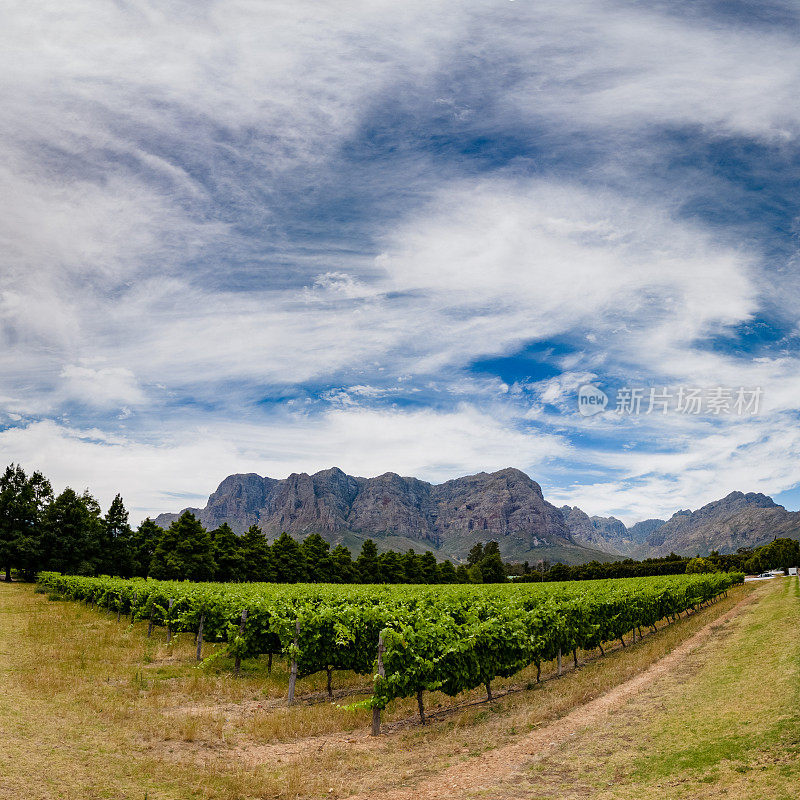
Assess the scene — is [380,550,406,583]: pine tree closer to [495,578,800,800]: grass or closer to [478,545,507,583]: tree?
[478,545,507,583]: tree

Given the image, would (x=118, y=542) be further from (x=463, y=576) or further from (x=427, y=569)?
(x=463, y=576)

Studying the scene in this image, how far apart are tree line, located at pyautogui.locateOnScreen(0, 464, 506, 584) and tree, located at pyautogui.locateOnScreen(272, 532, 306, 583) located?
0.46ft

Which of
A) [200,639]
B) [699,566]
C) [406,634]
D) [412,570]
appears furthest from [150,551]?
[699,566]

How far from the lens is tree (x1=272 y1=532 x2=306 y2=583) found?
7606 cm

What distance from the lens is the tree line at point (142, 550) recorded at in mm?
62781

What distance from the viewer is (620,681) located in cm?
1841

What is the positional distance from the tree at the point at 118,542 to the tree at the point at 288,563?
19.4 meters

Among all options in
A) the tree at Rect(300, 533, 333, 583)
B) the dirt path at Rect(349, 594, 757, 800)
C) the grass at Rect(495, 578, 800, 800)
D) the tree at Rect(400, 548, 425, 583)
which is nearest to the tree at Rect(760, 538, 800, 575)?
the tree at Rect(400, 548, 425, 583)

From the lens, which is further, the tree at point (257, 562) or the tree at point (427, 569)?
the tree at point (427, 569)

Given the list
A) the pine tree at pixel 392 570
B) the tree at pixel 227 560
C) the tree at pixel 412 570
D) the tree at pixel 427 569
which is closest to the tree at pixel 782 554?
the tree at pixel 427 569

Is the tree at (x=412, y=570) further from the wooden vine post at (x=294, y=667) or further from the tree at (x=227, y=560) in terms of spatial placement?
the wooden vine post at (x=294, y=667)

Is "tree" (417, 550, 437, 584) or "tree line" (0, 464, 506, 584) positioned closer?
"tree line" (0, 464, 506, 584)

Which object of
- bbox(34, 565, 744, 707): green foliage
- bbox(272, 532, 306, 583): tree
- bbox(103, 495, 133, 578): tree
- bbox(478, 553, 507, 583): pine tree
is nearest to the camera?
bbox(34, 565, 744, 707): green foliage

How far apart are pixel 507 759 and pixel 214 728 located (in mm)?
7436
